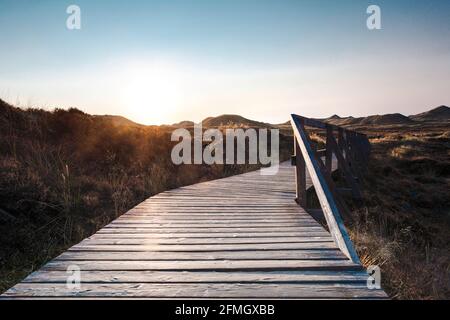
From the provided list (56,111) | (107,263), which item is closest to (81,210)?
(107,263)

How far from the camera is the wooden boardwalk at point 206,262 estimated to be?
2.04 metres

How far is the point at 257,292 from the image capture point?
80.0 inches

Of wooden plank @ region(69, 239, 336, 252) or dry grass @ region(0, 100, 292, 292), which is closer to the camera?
wooden plank @ region(69, 239, 336, 252)

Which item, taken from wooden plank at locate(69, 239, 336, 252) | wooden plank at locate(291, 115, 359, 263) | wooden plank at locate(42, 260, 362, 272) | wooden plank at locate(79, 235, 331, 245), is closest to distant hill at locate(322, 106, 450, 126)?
wooden plank at locate(291, 115, 359, 263)

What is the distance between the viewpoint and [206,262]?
2.54 metres

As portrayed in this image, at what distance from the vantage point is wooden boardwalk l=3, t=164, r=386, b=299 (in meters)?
2.04

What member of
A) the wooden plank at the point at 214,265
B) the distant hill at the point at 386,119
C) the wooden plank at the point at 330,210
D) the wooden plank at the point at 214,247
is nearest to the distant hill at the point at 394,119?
the distant hill at the point at 386,119

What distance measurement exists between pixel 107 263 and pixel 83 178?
5.24 m

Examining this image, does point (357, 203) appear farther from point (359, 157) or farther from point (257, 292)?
point (257, 292)

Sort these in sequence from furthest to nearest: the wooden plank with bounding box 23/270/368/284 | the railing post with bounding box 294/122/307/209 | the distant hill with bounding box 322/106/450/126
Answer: the distant hill with bounding box 322/106/450/126, the railing post with bounding box 294/122/307/209, the wooden plank with bounding box 23/270/368/284

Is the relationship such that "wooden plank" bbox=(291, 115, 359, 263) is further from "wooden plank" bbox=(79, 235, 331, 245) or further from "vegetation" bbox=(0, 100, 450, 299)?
"vegetation" bbox=(0, 100, 450, 299)

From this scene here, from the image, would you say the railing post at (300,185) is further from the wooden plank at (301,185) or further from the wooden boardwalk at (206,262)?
the wooden boardwalk at (206,262)

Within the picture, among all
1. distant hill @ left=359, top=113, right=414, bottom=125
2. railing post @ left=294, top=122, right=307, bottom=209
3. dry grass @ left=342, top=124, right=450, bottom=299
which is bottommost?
dry grass @ left=342, top=124, right=450, bottom=299

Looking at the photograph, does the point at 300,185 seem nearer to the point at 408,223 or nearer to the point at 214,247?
the point at 214,247
